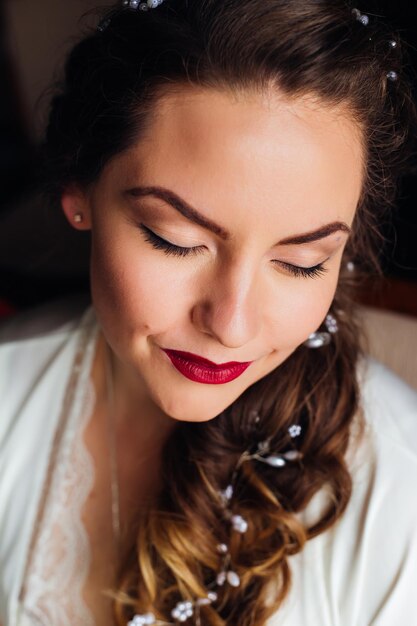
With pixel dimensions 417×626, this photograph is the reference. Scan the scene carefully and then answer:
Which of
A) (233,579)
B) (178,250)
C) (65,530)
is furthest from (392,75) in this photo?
(65,530)

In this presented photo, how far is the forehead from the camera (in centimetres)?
85

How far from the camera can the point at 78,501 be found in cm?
129

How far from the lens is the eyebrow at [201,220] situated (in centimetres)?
87

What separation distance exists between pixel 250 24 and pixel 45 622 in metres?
0.93

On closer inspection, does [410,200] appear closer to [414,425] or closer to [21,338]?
[414,425]

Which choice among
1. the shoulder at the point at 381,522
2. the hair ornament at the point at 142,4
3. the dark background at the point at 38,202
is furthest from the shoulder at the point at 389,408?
the hair ornament at the point at 142,4

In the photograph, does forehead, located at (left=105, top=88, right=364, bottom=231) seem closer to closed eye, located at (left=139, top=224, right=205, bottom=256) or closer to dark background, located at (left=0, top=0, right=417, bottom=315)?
closed eye, located at (left=139, top=224, right=205, bottom=256)

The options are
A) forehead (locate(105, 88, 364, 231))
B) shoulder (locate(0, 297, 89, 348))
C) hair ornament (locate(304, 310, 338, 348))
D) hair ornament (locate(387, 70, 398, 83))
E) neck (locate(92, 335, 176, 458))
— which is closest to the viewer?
forehead (locate(105, 88, 364, 231))

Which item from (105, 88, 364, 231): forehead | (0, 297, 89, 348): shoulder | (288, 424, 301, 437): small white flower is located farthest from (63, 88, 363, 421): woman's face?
(0, 297, 89, 348): shoulder

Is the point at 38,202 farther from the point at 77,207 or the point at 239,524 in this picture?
the point at 239,524

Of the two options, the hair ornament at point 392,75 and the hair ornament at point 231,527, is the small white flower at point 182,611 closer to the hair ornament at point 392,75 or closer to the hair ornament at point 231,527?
the hair ornament at point 231,527

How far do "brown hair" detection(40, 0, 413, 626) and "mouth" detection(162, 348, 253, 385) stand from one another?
22 cm

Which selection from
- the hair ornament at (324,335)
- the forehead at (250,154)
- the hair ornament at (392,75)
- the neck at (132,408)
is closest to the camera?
the forehead at (250,154)

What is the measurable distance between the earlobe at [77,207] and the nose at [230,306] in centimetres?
26
